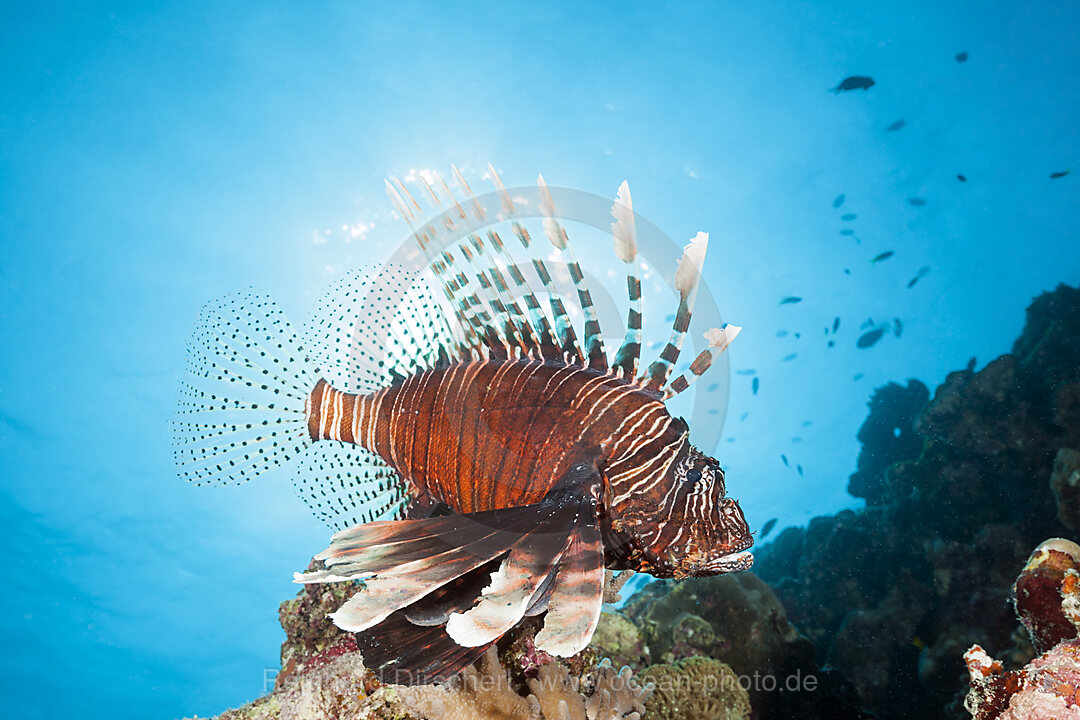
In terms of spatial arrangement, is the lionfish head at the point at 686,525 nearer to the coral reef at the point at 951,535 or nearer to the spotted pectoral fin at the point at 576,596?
the spotted pectoral fin at the point at 576,596

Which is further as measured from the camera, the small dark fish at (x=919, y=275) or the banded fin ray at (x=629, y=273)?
the small dark fish at (x=919, y=275)

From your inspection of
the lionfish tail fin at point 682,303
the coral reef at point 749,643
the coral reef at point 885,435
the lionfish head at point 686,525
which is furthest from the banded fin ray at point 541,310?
the coral reef at point 885,435

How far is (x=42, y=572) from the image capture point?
69.9 feet

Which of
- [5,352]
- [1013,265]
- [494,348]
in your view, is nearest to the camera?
[494,348]

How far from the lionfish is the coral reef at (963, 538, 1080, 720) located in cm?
116

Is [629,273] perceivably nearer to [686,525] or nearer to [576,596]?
[686,525]

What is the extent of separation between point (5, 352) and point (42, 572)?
11737mm

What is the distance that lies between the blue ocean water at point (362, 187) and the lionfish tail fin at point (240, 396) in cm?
1041

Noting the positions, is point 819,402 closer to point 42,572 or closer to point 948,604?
point 948,604

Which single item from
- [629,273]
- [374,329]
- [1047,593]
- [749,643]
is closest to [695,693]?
[1047,593]

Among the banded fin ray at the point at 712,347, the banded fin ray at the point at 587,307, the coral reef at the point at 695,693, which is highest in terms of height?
the banded fin ray at the point at 587,307

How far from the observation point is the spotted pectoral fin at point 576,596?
124 cm

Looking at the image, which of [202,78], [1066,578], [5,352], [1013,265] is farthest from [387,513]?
[1013,265]

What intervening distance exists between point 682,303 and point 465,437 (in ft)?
4.18
